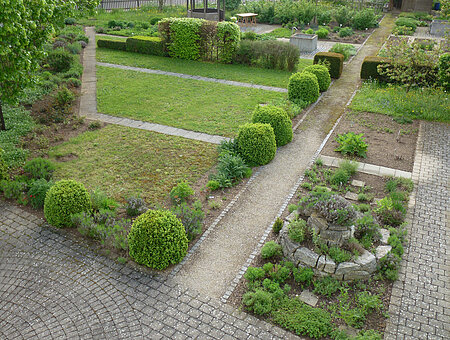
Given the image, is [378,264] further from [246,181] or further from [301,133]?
[301,133]

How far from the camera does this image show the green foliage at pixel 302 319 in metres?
6.06

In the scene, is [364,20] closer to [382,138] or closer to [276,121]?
[382,138]

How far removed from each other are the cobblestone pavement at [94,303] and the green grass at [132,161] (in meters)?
2.24

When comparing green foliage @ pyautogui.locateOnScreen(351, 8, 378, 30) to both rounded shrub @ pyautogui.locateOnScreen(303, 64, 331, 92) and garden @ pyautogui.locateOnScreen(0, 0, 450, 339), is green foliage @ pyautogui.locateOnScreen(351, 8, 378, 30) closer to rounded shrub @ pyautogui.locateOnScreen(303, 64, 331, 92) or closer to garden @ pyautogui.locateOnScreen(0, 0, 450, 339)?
garden @ pyautogui.locateOnScreen(0, 0, 450, 339)

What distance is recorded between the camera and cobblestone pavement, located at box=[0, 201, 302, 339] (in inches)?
240

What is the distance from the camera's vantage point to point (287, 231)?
7.60m

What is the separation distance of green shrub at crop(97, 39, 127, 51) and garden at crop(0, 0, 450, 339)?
0.69 meters

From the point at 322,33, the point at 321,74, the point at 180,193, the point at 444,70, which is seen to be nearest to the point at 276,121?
the point at 180,193

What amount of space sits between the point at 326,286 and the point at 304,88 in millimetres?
8971

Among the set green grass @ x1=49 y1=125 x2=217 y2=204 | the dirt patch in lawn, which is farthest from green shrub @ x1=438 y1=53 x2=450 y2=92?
green grass @ x1=49 y1=125 x2=217 y2=204

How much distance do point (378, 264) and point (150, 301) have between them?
3946mm

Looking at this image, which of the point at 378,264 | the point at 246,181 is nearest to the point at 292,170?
the point at 246,181

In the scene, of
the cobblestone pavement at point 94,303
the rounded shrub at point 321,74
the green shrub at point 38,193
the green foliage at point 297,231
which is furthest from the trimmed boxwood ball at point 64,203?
the rounded shrub at point 321,74

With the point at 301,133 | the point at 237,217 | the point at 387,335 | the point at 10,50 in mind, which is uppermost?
the point at 10,50
